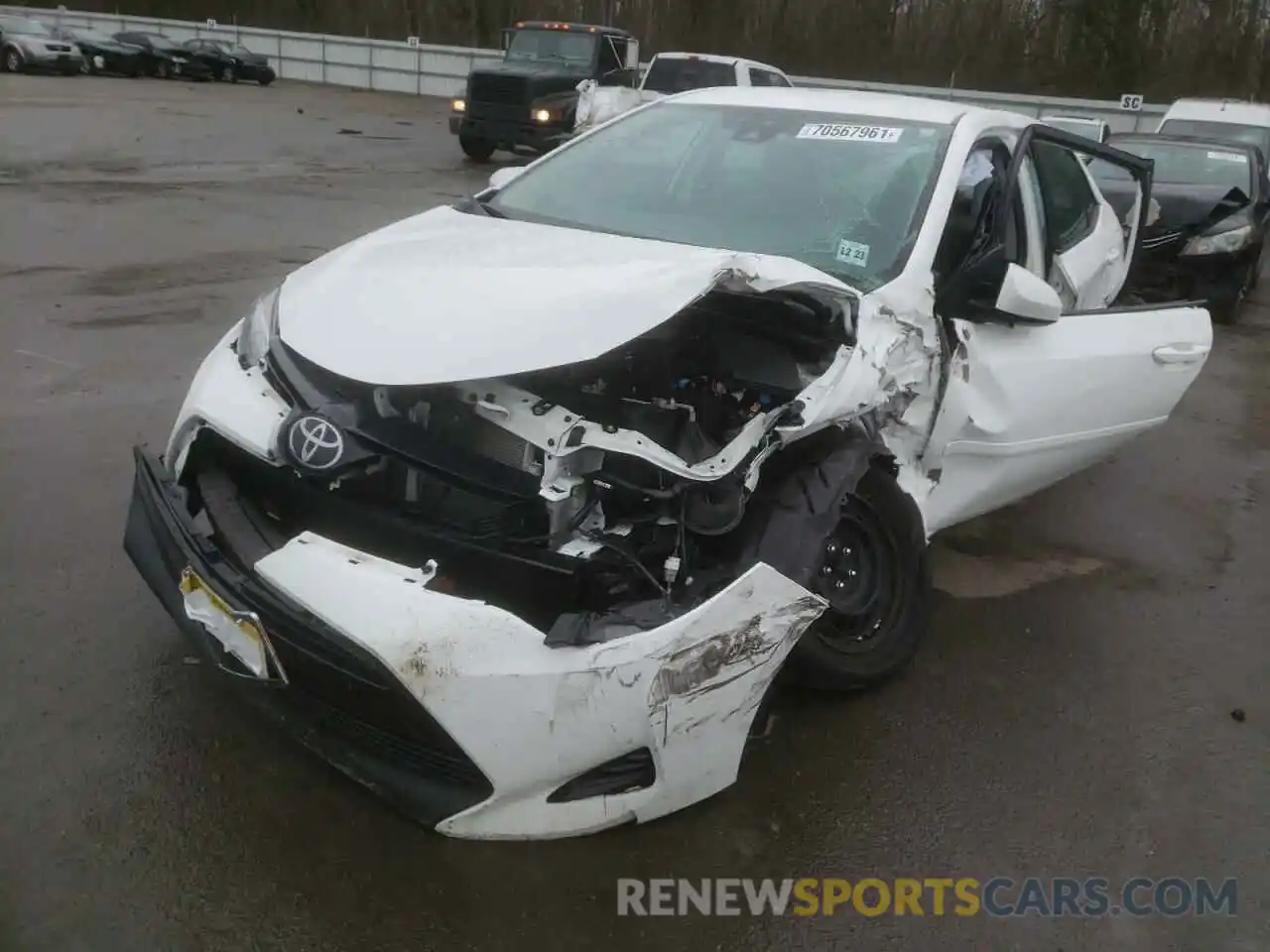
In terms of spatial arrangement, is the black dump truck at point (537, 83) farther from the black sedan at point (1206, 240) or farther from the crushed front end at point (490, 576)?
the crushed front end at point (490, 576)

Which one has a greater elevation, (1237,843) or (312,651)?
(312,651)

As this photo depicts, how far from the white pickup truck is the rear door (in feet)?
38.3

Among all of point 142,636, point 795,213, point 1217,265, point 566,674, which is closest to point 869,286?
point 795,213

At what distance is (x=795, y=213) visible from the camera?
362cm

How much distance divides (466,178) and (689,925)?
1395 centimetres

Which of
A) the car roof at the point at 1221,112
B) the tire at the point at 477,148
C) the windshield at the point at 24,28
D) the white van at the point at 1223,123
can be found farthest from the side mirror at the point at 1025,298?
the windshield at the point at 24,28

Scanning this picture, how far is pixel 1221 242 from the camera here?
28.4ft

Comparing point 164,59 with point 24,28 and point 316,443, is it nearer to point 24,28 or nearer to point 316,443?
point 24,28

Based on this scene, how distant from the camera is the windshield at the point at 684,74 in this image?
52.7 ft

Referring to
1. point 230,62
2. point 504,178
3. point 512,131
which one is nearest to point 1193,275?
point 504,178

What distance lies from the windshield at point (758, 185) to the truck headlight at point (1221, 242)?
5932 mm

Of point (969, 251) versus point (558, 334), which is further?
point (969, 251)

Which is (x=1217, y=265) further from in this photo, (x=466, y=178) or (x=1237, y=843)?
(x=466, y=178)

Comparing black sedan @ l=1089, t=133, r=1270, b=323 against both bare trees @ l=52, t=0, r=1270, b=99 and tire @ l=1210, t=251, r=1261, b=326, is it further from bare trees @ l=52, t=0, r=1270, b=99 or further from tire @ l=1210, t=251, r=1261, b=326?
bare trees @ l=52, t=0, r=1270, b=99
